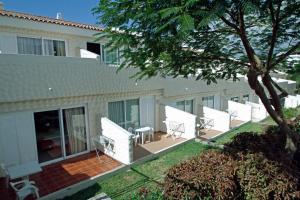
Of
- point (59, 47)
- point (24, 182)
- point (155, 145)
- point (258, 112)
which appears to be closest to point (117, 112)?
point (155, 145)

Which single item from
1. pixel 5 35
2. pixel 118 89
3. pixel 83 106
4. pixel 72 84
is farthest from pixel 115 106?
pixel 5 35

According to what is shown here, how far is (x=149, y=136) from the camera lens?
17.1 meters

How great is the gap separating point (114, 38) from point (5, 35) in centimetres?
1031

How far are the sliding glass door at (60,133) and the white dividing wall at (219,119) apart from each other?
515 inches

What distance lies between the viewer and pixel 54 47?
15914 millimetres

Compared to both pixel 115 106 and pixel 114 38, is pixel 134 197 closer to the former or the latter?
pixel 114 38

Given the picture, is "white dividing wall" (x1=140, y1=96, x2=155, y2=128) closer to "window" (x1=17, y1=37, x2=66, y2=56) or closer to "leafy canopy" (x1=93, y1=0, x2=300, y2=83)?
"window" (x1=17, y1=37, x2=66, y2=56)

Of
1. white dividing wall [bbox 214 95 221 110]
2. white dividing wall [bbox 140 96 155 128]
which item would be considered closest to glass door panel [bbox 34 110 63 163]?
white dividing wall [bbox 140 96 155 128]

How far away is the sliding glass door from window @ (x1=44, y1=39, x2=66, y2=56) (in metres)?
5.36

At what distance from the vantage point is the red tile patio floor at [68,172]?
998 centimetres

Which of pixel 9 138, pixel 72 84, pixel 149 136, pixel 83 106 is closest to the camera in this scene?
pixel 9 138

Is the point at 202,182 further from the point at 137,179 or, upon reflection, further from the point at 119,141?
the point at 119,141

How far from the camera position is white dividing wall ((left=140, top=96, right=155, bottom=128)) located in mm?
17875

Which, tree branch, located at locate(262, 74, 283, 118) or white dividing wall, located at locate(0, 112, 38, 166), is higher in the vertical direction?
tree branch, located at locate(262, 74, 283, 118)
